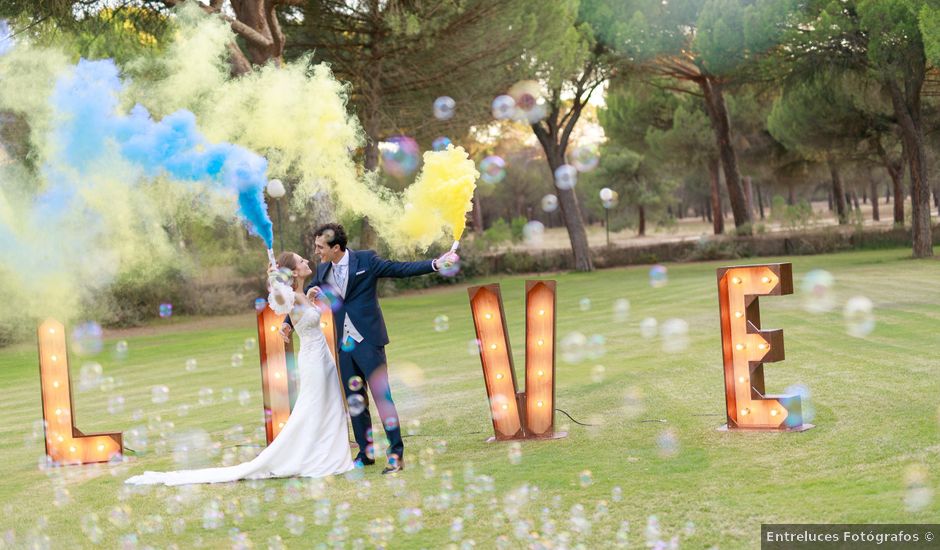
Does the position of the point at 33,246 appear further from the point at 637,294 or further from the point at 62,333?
the point at 62,333

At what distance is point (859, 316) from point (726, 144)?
2694 cm

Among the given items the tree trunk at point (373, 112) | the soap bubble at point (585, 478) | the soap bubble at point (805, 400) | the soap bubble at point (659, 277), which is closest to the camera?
the soap bubble at point (585, 478)

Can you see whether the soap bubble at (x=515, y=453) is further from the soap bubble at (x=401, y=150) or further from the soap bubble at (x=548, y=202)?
the soap bubble at (x=548, y=202)

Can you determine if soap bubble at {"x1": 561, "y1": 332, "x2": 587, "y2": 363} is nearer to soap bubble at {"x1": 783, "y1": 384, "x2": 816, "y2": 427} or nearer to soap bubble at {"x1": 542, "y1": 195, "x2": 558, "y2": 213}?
soap bubble at {"x1": 783, "y1": 384, "x2": 816, "y2": 427}

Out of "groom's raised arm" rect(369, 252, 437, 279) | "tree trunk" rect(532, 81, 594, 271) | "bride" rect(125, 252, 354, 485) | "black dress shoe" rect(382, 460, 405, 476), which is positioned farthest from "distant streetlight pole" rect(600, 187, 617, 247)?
"black dress shoe" rect(382, 460, 405, 476)

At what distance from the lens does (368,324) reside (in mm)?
7812

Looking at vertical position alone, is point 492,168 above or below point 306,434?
above

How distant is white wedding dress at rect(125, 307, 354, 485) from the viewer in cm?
768

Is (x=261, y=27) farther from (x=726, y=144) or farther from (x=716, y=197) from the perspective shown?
(x=716, y=197)

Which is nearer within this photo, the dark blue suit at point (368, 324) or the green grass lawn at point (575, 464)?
the green grass lawn at point (575, 464)

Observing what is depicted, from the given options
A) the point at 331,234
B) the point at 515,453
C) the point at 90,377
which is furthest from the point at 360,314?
the point at 90,377

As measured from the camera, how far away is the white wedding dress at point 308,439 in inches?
303

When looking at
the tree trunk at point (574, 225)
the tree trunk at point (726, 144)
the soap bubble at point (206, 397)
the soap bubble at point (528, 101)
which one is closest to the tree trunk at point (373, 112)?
the soap bubble at point (528, 101)

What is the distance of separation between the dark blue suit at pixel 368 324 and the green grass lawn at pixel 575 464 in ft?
1.70
